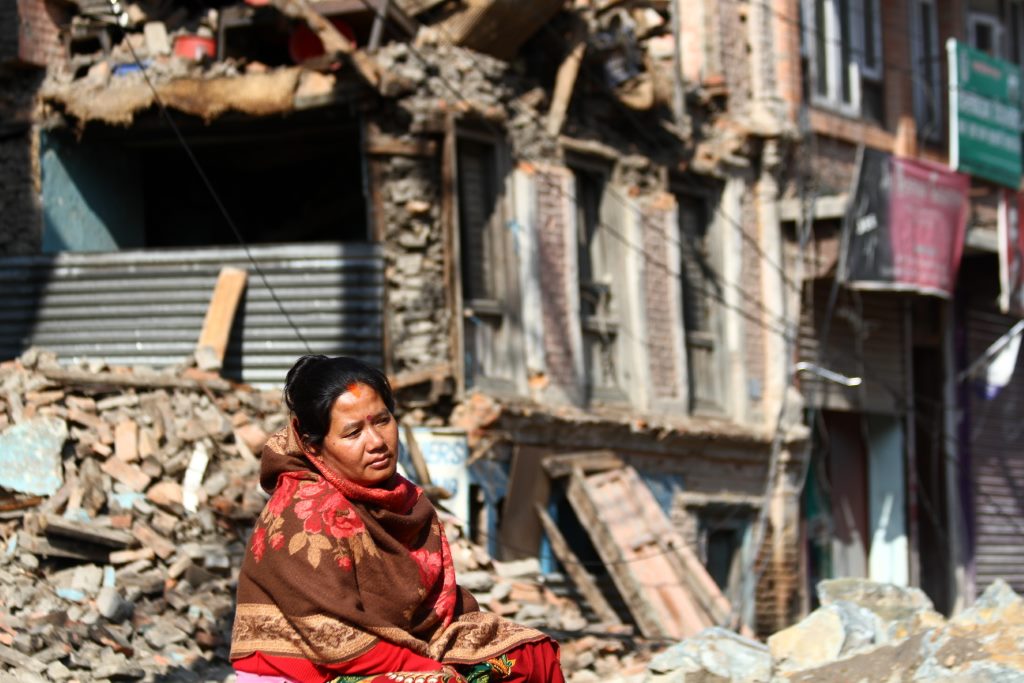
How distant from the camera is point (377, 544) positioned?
164 inches

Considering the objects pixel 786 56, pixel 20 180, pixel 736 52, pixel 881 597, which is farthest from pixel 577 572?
pixel 786 56

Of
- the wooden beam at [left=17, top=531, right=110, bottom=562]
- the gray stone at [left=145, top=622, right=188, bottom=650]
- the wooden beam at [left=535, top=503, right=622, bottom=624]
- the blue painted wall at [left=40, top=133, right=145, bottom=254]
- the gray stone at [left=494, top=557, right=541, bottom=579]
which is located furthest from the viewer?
the blue painted wall at [left=40, top=133, right=145, bottom=254]

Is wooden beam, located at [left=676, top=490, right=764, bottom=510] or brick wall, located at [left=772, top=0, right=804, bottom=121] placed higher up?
brick wall, located at [left=772, top=0, right=804, bottom=121]

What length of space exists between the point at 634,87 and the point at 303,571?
9934mm

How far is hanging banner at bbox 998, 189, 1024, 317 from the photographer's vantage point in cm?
1670

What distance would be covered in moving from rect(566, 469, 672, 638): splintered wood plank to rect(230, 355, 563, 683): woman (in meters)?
6.40

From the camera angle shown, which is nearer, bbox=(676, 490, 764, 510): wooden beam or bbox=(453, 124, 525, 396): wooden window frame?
bbox=(453, 124, 525, 396): wooden window frame

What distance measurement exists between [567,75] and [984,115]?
259 inches

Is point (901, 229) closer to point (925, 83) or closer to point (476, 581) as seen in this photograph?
point (925, 83)

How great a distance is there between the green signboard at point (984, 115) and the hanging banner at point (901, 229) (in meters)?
0.90

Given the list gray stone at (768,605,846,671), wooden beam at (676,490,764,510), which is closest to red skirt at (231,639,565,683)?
gray stone at (768,605,846,671)

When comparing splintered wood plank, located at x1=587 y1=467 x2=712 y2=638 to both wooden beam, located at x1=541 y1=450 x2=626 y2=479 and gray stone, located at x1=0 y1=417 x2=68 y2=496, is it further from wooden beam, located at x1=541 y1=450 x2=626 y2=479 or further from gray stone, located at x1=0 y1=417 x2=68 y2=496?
gray stone, located at x1=0 y1=417 x2=68 y2=496

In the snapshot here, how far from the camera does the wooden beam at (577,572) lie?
11.1m

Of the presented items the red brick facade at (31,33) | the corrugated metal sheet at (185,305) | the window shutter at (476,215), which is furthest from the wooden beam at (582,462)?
the red brick facade at (31,33)
